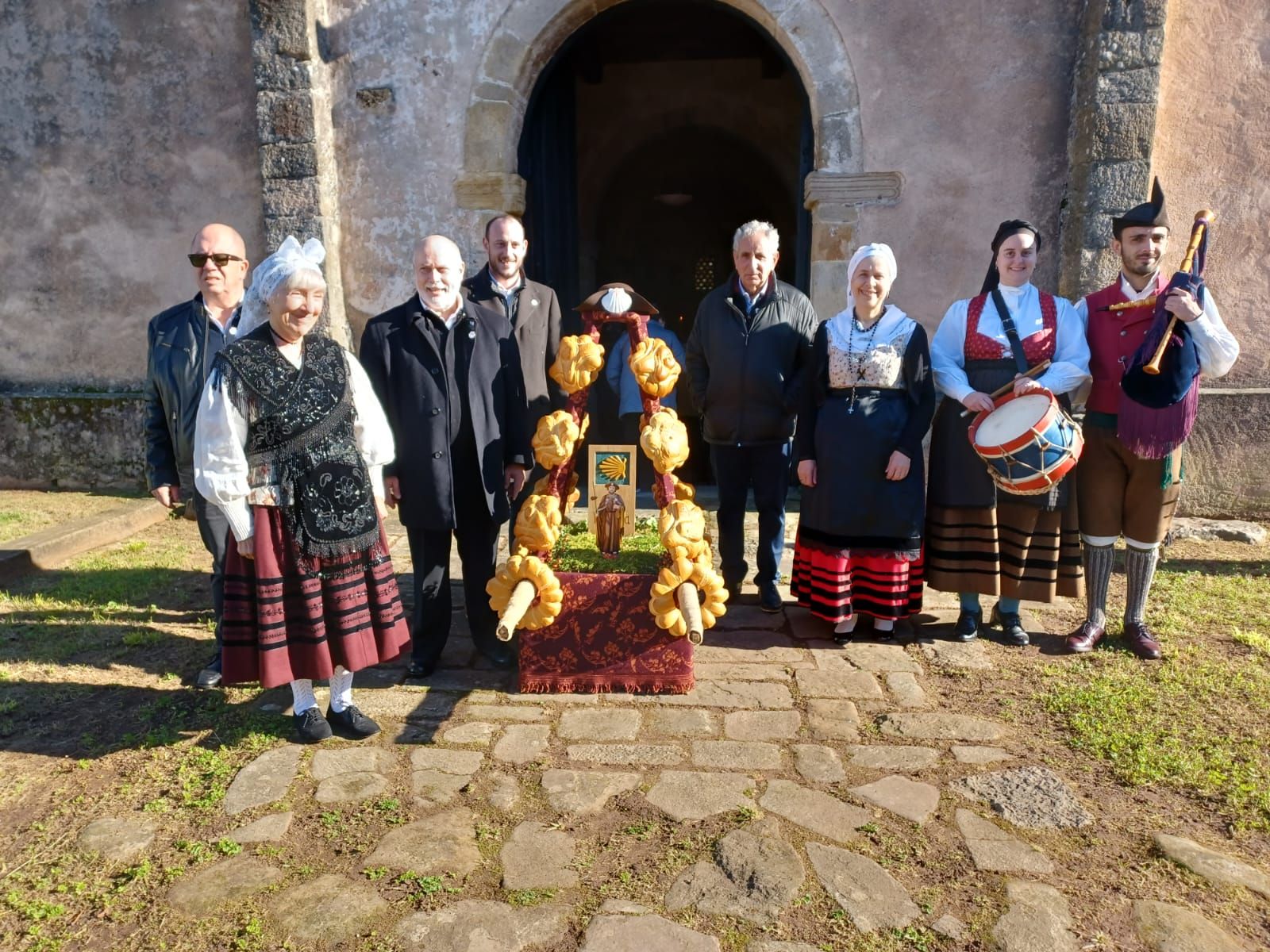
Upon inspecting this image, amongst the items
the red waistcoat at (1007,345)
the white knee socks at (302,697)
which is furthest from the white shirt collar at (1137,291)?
the white knee socks at (302,697)

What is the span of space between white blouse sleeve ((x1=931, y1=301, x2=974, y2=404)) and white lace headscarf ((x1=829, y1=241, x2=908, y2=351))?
0.78ft

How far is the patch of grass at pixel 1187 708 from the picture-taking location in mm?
2785

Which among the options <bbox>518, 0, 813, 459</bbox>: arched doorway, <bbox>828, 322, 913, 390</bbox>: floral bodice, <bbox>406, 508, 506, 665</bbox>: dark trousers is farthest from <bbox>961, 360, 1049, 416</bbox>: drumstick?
<bbox>518, 0, 813, 459</bbox>: arched doorway

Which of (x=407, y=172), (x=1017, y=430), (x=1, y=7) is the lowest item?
(x=1017, y=430)

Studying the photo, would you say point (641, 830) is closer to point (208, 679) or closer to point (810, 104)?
point (208, 679)

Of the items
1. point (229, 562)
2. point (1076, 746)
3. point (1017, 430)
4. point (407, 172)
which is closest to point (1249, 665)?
point (1076, 746)

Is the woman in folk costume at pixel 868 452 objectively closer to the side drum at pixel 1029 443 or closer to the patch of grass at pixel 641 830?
the side drum at pixel 1029 443

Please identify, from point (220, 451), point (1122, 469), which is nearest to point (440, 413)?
point (220, 451)

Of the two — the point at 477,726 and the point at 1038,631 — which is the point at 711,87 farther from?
the point at 477,726

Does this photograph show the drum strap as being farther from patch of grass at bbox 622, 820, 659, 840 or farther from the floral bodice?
patch of grass at bbox 622, 820, 659, 840

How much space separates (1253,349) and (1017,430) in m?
3.62

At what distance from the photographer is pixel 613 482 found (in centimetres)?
354

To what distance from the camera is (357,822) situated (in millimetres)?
2572

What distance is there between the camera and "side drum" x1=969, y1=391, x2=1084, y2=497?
11.1 feet
